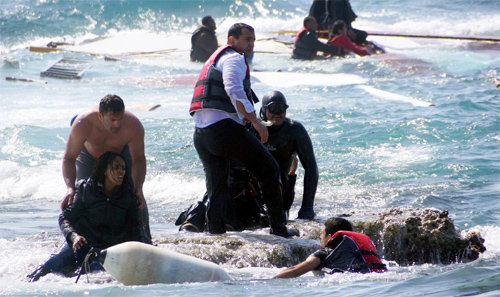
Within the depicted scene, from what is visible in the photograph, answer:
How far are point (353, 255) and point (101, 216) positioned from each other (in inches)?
67.6

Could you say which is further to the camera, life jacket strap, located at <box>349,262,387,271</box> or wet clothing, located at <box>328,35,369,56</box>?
wet clothing, located at <box>328,35,369,56</box>

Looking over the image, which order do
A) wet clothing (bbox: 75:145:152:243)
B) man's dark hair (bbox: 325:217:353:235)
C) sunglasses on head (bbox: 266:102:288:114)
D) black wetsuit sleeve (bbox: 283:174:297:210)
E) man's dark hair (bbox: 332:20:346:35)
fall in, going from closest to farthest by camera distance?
man's dark hair (bbox: 325:217:353:235) < wet clothing (bbox: 75:145:152:243) < sunglasses on head (bbox: 266:102:288:114) < black wetsuit sleeve (bbox: 283:174:297:210) < man's dark hair (bbox: 332:20:346:35)

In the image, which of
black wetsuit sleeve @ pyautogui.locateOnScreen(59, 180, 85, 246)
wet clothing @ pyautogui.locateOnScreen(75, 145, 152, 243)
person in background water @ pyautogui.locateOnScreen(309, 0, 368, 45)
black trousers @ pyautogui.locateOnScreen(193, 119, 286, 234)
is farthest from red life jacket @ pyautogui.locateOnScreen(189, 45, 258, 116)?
person in background water @ pyautogui.locateOnScreen(309, 0, 368, 45)

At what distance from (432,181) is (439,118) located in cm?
355

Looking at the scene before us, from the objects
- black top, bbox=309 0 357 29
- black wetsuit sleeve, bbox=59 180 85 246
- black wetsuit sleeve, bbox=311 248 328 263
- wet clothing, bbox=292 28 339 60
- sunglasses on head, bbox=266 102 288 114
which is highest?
black top, bbox=309 0 357 29

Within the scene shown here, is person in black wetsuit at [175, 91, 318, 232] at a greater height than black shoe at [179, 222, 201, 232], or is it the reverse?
person in black wetsuit at [175, 91, 318, 232]

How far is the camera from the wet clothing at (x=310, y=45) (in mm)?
18459

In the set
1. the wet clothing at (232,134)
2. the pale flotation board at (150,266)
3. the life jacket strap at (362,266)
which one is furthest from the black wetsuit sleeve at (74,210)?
the life jacket strap at (362,266)

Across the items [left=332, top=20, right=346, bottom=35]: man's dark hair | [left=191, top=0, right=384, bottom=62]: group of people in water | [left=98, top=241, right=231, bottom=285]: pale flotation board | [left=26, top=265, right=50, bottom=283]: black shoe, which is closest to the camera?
[left=98, top=241, right=231, bottom=285]: pale flotation board

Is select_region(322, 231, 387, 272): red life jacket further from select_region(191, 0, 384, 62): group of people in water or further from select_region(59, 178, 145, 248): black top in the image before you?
select_region(191, 0, 384, 62): group of people in water

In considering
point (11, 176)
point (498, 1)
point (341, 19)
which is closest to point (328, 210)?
point (11, 176)

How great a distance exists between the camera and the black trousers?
5719mm

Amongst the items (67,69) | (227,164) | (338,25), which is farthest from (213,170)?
(67,69)

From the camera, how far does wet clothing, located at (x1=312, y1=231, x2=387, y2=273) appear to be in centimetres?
503
